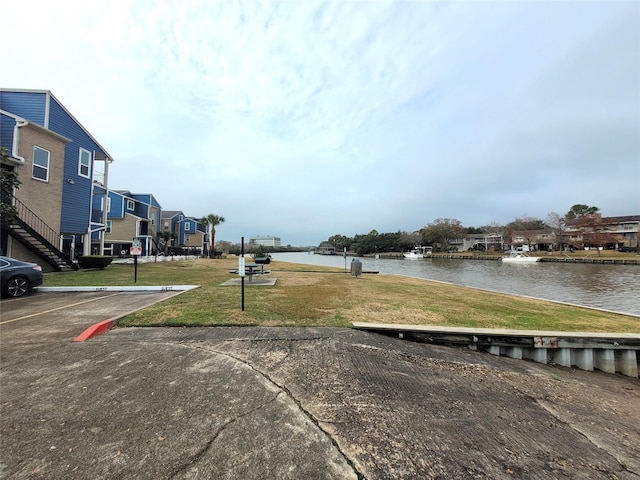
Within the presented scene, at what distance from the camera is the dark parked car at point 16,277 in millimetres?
8125

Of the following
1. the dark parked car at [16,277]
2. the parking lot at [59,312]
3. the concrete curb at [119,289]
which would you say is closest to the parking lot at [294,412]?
the parking lot at [59,312]

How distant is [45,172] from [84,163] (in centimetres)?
333

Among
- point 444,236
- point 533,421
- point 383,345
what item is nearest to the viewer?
point 533,421

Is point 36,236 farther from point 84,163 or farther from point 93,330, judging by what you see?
point 93,330

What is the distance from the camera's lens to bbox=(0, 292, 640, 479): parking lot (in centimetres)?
211

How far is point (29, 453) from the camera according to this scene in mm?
2148

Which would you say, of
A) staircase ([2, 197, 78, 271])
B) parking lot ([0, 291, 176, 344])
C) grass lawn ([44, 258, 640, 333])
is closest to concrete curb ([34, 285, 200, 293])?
parking lot ([0, 291, 176, 344])

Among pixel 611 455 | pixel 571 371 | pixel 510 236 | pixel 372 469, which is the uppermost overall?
pixel 510 236

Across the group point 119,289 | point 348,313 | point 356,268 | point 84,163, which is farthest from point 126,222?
point 348,313

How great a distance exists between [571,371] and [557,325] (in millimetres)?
1640

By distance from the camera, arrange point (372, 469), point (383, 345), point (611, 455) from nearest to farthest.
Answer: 1. point (372, 469)
2. point (611, 455)
3. point (383, 345)

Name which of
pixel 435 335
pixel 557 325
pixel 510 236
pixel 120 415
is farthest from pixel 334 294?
pixel 510 236

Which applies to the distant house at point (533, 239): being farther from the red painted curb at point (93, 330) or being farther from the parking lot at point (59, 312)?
the red painted curb at point (93, 330)

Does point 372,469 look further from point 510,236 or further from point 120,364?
point 510,236
